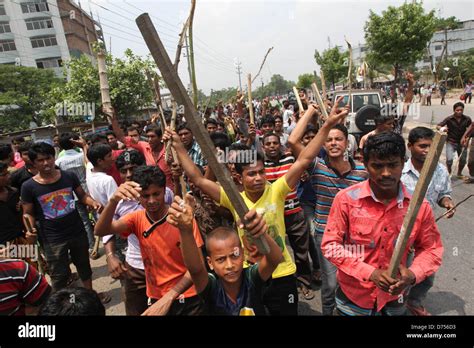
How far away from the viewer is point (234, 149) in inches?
104

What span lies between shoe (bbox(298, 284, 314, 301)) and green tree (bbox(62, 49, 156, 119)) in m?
17.2

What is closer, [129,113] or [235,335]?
[235,335]

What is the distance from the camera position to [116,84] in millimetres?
18734

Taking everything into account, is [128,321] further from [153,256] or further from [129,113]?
[129,113]

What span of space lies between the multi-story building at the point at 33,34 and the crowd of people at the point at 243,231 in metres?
40.4

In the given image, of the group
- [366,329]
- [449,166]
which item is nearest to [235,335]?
[366,329]

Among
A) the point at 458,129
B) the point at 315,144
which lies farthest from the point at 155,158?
the point at 458,129

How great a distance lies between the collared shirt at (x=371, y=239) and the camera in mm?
1579

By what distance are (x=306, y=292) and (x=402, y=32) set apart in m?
13.6

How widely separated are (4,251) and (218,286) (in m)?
1.32

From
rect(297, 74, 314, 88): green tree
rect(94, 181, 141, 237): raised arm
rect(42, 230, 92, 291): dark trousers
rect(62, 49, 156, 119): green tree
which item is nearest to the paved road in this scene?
rect(42, 230, 92, 291): dark trousers

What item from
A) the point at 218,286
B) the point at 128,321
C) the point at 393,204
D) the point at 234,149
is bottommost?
the point at 218,286

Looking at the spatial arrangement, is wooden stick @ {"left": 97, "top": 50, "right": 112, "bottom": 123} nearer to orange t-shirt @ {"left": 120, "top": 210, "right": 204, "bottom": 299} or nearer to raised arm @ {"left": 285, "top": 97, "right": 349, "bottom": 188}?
orange t-shirt @ {"left": 120, "top": 210, "right": 204, "bottom": 299}

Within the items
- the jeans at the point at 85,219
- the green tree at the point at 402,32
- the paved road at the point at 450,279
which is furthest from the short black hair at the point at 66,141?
the green tree at the point at 402,32
